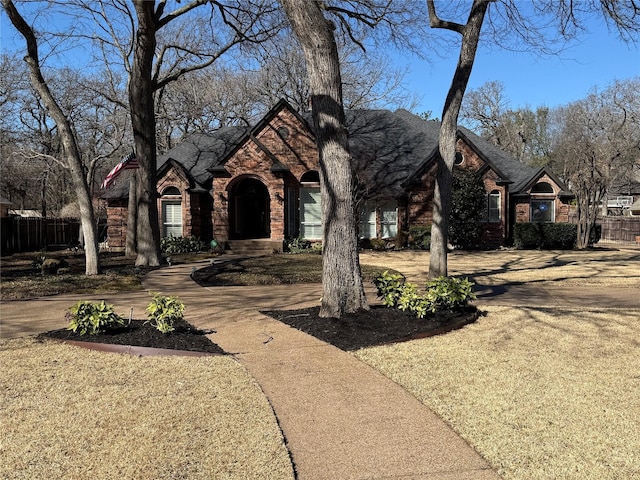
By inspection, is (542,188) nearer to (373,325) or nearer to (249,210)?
(249,210)

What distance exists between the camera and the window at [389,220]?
24359mm

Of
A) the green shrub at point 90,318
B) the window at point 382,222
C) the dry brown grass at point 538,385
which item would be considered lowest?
the dry brown grass at point 538,385

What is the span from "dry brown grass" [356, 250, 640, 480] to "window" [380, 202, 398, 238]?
49.8ft

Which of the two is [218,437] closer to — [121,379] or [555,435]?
[121,379]

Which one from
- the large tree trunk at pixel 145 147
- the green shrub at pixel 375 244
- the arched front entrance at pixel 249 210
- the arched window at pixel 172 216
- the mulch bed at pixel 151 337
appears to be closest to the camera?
the mulch bed at pixel 151 337

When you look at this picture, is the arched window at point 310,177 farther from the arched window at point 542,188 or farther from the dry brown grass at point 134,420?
the dry brown grass at point 134,420

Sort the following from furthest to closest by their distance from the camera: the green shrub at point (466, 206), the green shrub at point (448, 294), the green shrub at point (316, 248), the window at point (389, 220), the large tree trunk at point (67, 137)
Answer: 1. the window at point (389, 220)
2. the green shrub at point (466, 206)
3. the green shrub at point (316, 248)
4. the large tree trunk at point (67, 137)
5. the green shrub at point (448, 294)

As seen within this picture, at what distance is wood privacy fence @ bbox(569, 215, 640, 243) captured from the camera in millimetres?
37438

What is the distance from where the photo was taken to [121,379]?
5395mm

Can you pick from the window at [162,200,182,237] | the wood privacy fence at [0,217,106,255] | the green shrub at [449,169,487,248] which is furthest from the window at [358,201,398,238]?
the wood privacy fence at [0,217,106,255]

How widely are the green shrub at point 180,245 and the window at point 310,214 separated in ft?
15.4

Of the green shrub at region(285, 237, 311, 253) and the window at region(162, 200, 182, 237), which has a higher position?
the window at region(162, 200, 182, 237)

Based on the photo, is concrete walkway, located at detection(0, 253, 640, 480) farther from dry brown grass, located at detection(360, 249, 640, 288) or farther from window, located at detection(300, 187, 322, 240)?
window, located at detection(300, 187, 322, 240)

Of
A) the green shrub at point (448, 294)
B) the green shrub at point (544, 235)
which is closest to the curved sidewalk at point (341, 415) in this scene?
the green shrub at point (448, 294)
